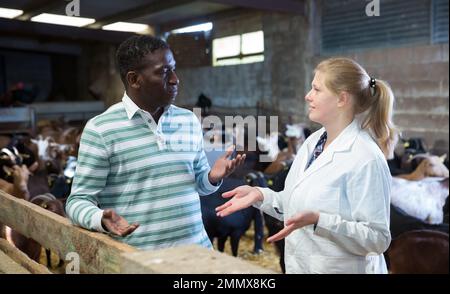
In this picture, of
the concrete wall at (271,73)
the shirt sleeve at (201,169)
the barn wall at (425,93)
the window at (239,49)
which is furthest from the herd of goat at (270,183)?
the barn wall at (425,93)

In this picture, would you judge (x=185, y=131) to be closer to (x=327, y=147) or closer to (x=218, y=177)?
(x=218, y=177)

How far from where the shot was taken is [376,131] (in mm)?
749

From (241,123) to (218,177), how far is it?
0.46ft

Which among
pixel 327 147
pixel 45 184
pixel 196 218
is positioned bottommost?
pixel 45 184

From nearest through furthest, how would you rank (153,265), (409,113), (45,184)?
(153,265) < (45,184) < (409,113)

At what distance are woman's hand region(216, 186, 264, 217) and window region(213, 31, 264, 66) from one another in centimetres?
30

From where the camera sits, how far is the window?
0.94m

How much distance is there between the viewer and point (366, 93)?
728mm

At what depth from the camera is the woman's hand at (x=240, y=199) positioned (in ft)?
2.35

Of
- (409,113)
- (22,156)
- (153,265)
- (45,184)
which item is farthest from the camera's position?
(409,113)

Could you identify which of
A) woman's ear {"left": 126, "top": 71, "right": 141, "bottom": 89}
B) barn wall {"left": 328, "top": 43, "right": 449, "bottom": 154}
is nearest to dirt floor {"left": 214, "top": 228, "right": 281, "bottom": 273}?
woman's ear {"left": 126, "top": 71, "right": 141, "bottom": 89}

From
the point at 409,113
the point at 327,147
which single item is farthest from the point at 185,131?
the point at 409,113

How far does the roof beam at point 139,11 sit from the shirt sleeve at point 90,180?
0.24m

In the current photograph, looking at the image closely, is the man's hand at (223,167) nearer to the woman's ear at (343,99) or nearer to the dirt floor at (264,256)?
the woman's ear at (343,99)
